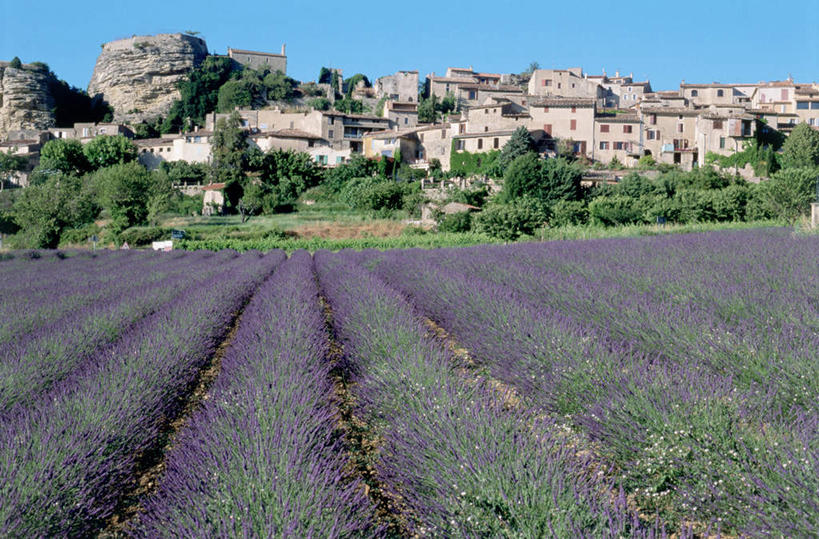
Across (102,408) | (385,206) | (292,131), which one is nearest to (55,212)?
(385,206)

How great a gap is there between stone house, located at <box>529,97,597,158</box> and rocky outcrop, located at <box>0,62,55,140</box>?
54528 mm

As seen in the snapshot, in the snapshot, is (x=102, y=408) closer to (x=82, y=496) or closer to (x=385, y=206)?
(x=82, y=496)

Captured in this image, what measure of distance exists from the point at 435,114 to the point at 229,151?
21.2 m

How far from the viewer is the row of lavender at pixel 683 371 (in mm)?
2406

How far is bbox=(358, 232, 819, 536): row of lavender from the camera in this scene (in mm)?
2406

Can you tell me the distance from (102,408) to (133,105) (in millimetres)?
76483

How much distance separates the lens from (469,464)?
8.02 ft

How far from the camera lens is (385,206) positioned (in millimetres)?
36125

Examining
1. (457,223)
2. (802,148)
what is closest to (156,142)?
(457,223)

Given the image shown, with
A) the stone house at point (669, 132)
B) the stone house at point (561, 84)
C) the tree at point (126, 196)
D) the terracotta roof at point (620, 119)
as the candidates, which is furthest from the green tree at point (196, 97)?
the stone house at point (669, 132)

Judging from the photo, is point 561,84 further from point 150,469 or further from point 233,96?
point 150,469

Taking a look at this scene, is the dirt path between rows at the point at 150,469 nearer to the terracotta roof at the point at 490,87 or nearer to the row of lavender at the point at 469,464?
the row of lavender at the point at 469,464

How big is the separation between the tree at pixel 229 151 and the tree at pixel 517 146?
64.4ft

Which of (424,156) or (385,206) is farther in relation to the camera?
(424,156)
